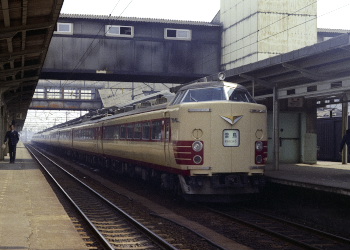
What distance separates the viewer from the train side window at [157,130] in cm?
A: 1423

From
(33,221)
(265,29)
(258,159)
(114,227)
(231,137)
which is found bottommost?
(114,227)

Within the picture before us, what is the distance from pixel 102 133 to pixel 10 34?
11.2 meters

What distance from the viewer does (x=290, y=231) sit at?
34.0 ft

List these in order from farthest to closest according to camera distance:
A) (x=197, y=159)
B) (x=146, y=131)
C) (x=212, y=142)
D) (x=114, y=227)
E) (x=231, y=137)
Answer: (x=146, y=131) → (x=231, y=137) → (x=212, y=142) → (x=197, y=159) → (x=114, y=227)

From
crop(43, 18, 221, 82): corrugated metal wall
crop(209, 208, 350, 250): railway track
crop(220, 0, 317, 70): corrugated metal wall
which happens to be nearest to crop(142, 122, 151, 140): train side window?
crop(209, 208, 350, 250): railway track

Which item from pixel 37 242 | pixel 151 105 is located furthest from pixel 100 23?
pixel 37 242

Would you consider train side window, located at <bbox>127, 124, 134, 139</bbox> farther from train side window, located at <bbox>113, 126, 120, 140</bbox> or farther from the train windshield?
the train windshield

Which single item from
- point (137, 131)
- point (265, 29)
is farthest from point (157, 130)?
point (265, 29)

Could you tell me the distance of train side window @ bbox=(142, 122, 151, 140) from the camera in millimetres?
15458

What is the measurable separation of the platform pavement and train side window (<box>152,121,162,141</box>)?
10.9ft

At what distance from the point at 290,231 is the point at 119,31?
65.8 feet

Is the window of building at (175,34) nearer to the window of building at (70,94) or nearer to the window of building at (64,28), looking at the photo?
the window of building at (64,28)

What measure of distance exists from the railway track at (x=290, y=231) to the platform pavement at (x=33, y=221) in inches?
145

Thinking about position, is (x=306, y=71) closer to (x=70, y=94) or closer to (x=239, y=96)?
(x=239, y=96)
